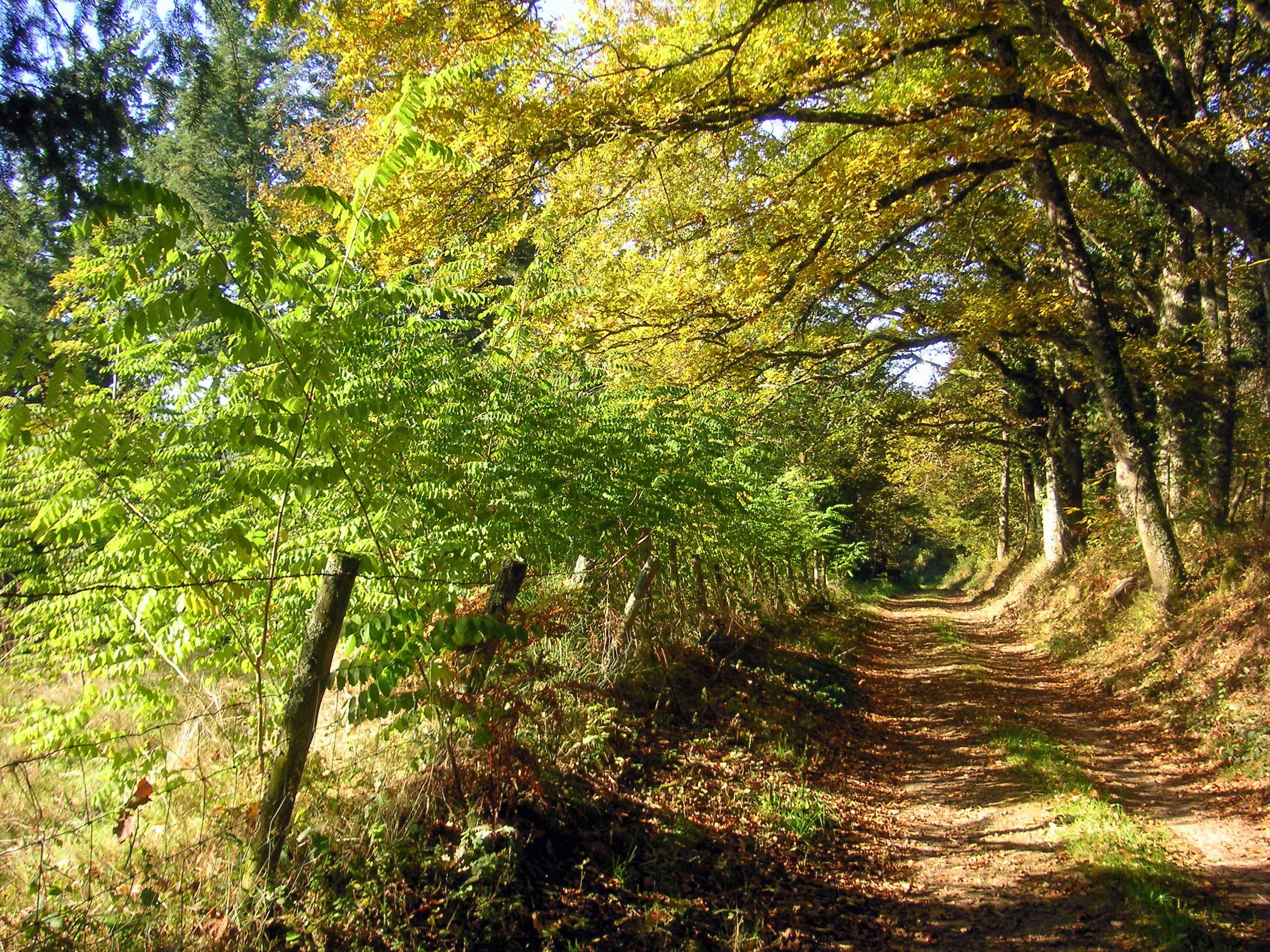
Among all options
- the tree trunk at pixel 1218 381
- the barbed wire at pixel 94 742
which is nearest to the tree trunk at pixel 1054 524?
the tree trunk at pixel 1218 381

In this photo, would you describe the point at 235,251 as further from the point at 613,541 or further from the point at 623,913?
the point at 613,541

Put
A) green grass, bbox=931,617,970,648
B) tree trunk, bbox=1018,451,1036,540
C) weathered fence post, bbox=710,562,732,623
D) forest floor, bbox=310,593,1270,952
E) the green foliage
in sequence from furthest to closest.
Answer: tree trunk, bbox=1018,451,1036,540, green grass, bbox=931,617,970,648, weathered fence post, bbox=710,562,732,623, forest floor, bbox=310,593,1270,952, the green foliage

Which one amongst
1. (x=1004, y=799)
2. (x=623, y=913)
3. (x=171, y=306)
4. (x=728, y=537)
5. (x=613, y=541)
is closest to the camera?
(x=171, y=306)

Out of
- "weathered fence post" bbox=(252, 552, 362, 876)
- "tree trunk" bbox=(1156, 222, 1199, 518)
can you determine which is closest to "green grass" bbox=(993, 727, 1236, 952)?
"weathered fence post" bbox=(252, 552, 362, 876)

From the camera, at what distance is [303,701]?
11.3 ft

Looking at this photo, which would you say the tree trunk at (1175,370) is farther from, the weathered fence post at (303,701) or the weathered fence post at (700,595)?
the weathered fence post at (303,701)

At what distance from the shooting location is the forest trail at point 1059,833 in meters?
4.47

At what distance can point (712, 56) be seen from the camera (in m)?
8.00

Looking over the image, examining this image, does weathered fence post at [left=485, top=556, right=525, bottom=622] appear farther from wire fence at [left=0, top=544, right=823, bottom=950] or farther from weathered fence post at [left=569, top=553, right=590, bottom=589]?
weathered fence post at [left=569, top=553, right=590, bottom=589]

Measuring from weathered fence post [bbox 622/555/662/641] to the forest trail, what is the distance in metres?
2.93

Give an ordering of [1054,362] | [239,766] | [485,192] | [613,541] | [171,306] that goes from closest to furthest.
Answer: [171,306]
[239,766]
[613,541]
[485,192]
[1054,362]

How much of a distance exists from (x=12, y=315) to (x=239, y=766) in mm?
2230

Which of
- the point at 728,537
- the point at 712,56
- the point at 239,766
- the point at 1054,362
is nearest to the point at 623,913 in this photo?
the point at 239,766

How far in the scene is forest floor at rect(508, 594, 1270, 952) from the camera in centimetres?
440
